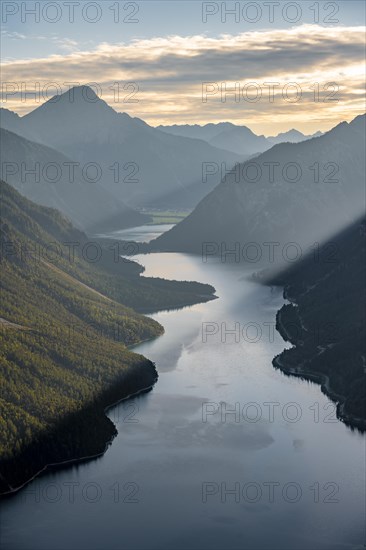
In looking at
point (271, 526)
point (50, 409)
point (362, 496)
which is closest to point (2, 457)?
point (50, 409)

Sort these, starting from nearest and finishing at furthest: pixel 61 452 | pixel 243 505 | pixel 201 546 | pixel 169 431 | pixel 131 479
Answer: pixel 201 546 → pixel 243 505 → pixel 131 479 → pixel 61 452 → pixel 169 431

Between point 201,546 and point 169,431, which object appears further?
point 169,431

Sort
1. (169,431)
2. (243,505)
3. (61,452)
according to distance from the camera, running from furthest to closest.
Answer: (169,431), (61,452), (243,505)

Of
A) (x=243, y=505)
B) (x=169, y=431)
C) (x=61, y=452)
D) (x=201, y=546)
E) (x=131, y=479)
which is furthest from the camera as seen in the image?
(x=169, y=431)

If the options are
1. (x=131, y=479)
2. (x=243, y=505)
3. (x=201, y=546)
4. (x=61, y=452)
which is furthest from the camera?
(x=61, y=452)

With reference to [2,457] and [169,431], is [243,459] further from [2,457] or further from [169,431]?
[2,457]

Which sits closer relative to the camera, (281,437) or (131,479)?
(131,479)

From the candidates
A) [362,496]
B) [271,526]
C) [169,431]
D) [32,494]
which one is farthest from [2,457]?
[362,496]

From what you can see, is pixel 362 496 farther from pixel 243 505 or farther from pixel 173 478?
pixel 173 478
